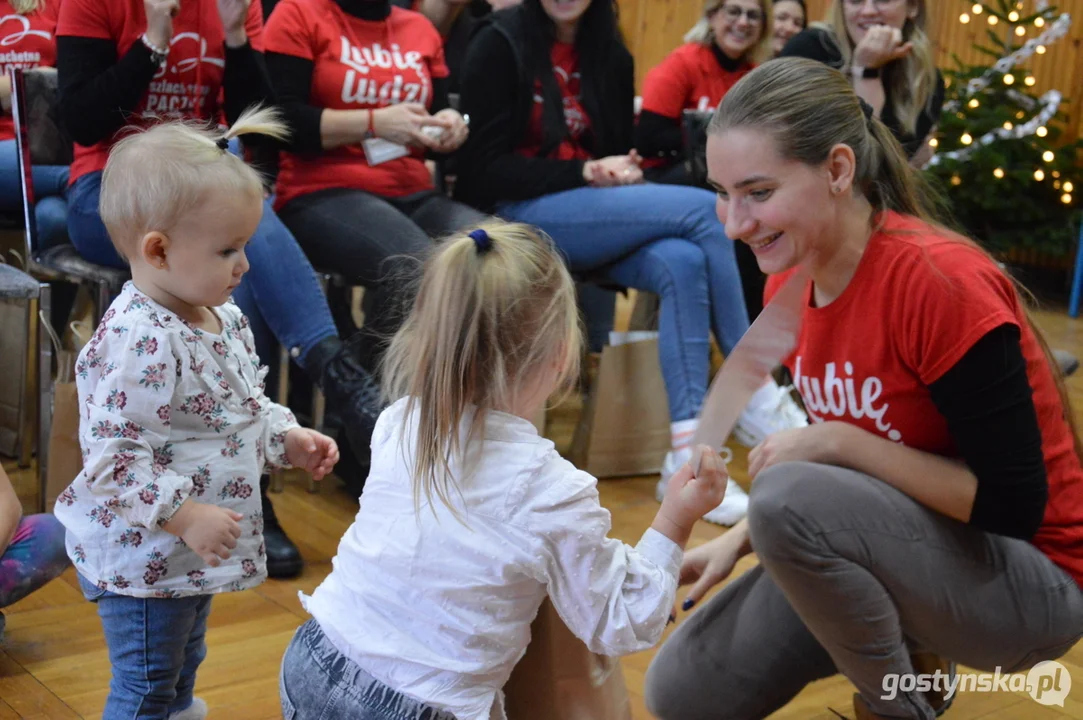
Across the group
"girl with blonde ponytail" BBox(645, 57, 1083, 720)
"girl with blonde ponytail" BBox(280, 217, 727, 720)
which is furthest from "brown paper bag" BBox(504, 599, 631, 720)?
"girl with blonde ponytail" BBox(645, 57, 1083, 720)

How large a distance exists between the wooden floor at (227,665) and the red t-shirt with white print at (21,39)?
1.46 meters

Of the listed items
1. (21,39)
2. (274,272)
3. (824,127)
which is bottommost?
(274,272)

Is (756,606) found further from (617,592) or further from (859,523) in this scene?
(617,592)

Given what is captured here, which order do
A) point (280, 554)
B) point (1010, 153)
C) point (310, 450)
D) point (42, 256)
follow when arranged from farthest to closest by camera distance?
point (1010, 153) < point (42, 256) < point (280, 554) < point (310, 450)

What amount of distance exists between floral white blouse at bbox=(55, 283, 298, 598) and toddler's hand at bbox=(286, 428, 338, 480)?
2.6 inches

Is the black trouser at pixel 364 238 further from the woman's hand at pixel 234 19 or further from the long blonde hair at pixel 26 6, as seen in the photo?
the long blonde hair at pixel 26 6

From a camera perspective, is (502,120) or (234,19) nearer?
(234,19)

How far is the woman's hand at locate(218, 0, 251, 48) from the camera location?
2.24 metres

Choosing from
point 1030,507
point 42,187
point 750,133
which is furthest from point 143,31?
point 1030,507

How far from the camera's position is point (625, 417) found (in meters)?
2.82

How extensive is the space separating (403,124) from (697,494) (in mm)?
1505

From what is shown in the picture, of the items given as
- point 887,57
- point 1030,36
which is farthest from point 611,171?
point 1030,36

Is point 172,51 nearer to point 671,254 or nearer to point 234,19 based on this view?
point 234,19

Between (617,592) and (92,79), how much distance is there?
1.58 metres
